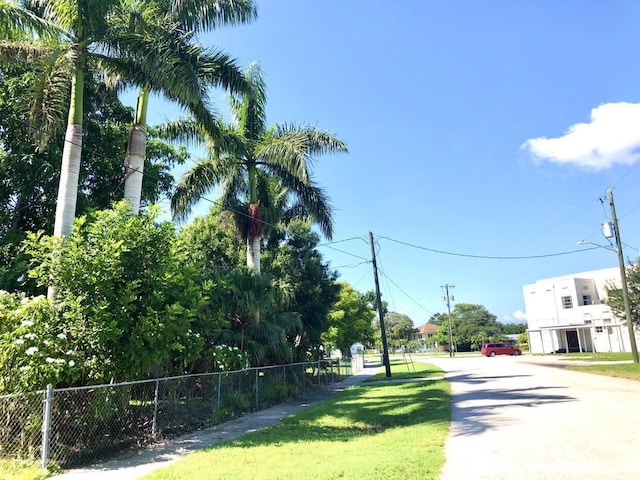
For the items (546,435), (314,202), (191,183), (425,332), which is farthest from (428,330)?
(546,435)

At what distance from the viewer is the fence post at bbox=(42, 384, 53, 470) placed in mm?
6997

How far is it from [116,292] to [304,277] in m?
15.8

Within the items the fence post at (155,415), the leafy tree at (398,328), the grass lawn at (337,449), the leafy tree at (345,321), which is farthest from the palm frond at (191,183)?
the leafy tree at (398,328)

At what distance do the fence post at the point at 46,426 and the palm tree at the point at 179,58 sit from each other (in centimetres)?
562

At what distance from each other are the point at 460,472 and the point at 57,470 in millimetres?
6080

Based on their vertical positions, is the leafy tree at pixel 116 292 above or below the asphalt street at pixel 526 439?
above

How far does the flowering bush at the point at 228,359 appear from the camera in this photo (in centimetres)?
1260

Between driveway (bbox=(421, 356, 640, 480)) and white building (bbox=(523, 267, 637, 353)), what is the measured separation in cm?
3705

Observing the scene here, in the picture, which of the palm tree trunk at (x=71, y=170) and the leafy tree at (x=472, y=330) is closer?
the palm tree trunk at (x=71, y=170)

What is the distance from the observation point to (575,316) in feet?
162

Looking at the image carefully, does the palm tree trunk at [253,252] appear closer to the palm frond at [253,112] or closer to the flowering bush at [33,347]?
the palm frond at [253,112]

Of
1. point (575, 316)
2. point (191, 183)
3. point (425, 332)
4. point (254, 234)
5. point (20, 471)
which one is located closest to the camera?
point (20, 471)

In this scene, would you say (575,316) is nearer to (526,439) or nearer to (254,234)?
(254,234)

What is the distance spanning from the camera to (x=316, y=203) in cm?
2047
